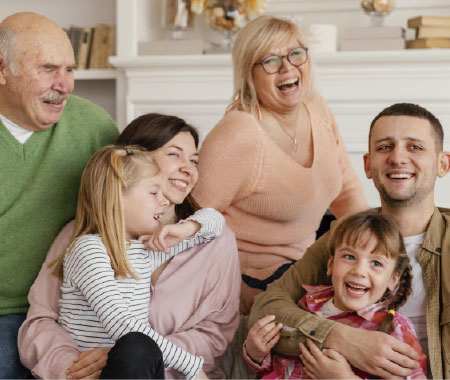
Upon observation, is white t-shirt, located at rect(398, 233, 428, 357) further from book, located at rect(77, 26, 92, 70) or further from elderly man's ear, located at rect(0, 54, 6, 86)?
book, located at rect(77, 26, 92, 70)

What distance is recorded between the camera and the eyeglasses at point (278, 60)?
6.80 feet

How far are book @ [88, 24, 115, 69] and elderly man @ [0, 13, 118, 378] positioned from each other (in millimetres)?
1571

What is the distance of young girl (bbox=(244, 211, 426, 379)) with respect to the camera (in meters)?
1.49

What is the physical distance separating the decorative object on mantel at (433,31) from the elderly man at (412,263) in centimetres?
151

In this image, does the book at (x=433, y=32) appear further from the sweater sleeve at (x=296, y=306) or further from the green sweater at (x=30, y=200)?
the green sweater at (x=30, y=200)

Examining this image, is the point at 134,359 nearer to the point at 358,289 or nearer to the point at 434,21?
the point at 358,289

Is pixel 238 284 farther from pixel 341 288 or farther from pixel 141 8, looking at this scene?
pixel 141 8

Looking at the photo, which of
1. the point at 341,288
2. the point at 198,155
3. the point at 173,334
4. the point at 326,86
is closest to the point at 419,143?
the point at 341,288

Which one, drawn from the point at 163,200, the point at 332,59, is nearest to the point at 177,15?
the point at 332,59

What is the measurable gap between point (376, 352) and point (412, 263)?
0.88ft

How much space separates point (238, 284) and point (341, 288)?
13.0 inches

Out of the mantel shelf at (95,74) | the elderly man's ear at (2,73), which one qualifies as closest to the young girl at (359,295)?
the elderly man's ear at (2,73)

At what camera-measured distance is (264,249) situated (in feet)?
6.66

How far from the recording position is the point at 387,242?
1.51 meters
